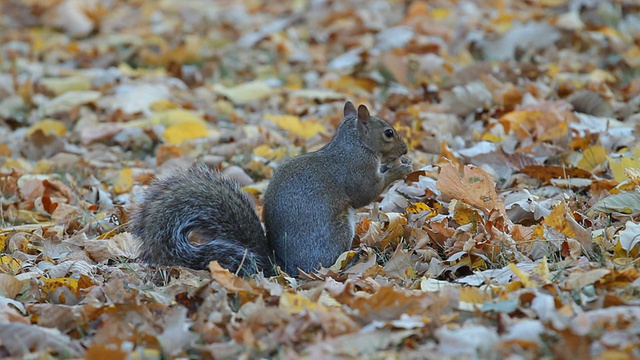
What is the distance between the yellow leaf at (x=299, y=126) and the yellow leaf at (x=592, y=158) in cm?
176

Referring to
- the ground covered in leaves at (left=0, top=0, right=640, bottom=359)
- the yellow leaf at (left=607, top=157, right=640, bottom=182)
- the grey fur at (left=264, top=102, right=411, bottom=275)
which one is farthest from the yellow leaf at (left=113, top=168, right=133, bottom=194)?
the yellow leaf at (left=607, top=157, right=640, bottom=182)

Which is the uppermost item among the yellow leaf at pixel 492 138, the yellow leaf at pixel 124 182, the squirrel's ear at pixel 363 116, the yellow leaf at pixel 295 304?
the squirrel's ear at pixel 363 116

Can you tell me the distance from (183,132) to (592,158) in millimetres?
2663

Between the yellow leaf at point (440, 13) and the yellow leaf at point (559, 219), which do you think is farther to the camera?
the yellow leaf at point (440, 13)

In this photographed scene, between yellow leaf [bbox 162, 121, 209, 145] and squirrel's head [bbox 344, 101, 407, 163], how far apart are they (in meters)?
1.92

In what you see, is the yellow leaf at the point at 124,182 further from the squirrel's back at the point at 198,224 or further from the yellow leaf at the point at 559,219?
the yellow leaf at the point at 559,219

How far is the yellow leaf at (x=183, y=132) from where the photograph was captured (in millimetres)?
5785

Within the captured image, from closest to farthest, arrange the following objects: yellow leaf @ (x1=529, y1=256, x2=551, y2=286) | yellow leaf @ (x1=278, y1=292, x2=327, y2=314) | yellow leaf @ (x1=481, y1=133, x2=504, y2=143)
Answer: yellow leaf @ (x1=278, y1=292, x2=327, y2=314) → yellow leaf @ (x1=529, y1=256, x2=551, y2=286) → yellow leaf @ (x1=481, y1=133, x2=504, y2=143)

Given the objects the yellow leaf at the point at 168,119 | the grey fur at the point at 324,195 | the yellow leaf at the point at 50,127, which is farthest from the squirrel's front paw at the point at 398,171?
the yellow leaf at the point at 50,127

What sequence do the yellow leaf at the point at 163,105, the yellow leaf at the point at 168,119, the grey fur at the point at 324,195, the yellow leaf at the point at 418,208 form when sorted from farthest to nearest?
1. the yellow leaf at the point at 163,105
2. the yellow leaf at the point at 168,119
3. the yellow leaf at the point at 418,208
4. the grey fur at the point at 324,195

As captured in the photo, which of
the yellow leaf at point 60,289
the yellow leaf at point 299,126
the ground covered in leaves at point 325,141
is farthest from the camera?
the yellow leaf at point 299,126

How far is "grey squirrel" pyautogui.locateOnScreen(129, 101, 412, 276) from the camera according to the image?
11.4 ft

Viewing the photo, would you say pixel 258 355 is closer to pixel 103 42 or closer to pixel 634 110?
pixel 634 110

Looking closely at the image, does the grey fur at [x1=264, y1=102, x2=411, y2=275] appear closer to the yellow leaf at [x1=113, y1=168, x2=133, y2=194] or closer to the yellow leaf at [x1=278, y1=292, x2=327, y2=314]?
the yellow leaf at [x1=278, y1=292, x2=327, y2=314]
